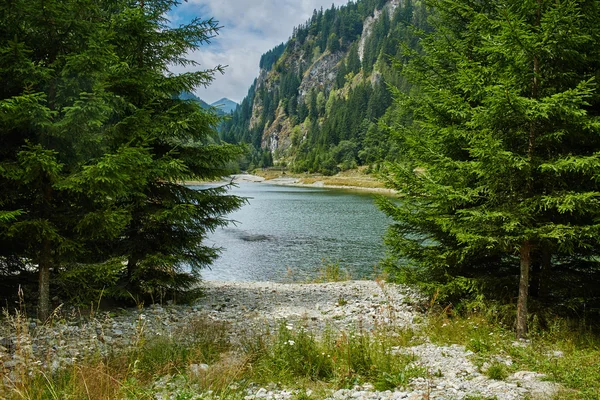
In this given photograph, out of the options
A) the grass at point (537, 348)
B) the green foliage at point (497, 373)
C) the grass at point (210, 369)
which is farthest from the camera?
the green foliage at point (497, 373)

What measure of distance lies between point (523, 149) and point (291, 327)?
5682mm

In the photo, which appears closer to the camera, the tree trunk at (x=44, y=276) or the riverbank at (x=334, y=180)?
the tree trunk at (x=44, y=276)

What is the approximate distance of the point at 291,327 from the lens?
7.46 metres

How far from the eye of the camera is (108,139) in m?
7.08

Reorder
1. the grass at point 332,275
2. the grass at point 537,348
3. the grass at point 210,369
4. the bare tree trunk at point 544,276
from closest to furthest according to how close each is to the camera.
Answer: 1. the grass at point 210,369
2. the grass at point 537,348
3. the bare tree trunk at point 544,276
4. the grass at point 332,275

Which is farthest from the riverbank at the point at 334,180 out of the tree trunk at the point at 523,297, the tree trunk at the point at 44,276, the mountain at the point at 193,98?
the tree trunk at the point at 44,276

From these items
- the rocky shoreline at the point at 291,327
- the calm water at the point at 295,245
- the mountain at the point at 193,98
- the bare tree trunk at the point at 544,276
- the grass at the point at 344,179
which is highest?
the mountain at the point at 193,98

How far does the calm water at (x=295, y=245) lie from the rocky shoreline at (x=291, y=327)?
300 centimetres

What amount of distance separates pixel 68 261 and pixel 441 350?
681cm

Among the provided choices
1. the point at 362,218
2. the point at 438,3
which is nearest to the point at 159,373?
the point at 438,3

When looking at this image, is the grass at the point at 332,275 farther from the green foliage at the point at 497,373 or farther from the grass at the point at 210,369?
the green foliage at the point at 497,373

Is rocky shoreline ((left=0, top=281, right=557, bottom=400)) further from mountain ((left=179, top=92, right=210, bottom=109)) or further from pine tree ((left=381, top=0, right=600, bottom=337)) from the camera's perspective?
mountain ((left=179, top=92, right=210, bottom=109))

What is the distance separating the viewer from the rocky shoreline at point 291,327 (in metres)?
4.49

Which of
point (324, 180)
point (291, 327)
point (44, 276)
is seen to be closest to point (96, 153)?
point (44, 276)
